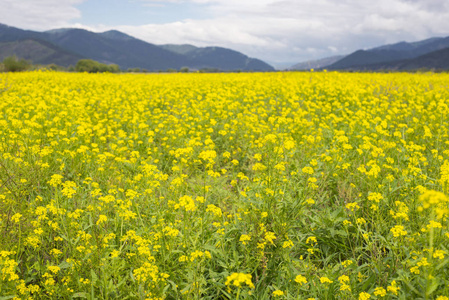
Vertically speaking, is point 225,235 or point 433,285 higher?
point 433,285

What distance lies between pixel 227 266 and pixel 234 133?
4581 mm

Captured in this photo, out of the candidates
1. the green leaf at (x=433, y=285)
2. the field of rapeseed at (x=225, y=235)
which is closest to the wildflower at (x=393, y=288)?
the field of rapeseed at (x=225, y=235)

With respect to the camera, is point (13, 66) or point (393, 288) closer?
point (393, 288)

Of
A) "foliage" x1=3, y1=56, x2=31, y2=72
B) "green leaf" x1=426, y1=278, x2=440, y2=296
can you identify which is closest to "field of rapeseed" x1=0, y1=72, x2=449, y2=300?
"green leaf" x1=426, y1=278, x2=440, y2=296

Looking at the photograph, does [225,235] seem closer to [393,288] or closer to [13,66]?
[393,288]

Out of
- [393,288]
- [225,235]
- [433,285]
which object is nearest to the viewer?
[433,285]

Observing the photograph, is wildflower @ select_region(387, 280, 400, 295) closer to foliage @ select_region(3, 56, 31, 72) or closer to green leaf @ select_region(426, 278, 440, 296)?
green leaf @ select_region(426, 278, 440, 296)

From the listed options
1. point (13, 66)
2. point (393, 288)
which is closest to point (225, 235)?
point (393, 288)

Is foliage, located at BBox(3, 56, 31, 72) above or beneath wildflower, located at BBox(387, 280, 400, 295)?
above

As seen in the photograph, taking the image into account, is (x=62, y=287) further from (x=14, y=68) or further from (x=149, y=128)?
(x=14, y=68)

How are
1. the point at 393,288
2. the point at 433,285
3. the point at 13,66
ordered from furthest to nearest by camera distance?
the point at 13,66 < the point at 393,288 < the point at 433,285

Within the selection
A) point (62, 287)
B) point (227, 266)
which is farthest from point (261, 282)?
point (62, 287)

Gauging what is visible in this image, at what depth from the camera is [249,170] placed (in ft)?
19.4

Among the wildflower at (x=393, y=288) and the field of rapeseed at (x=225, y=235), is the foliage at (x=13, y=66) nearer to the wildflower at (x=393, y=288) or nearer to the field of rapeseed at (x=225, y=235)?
the field of rapeseed at (x=225, y=235)
